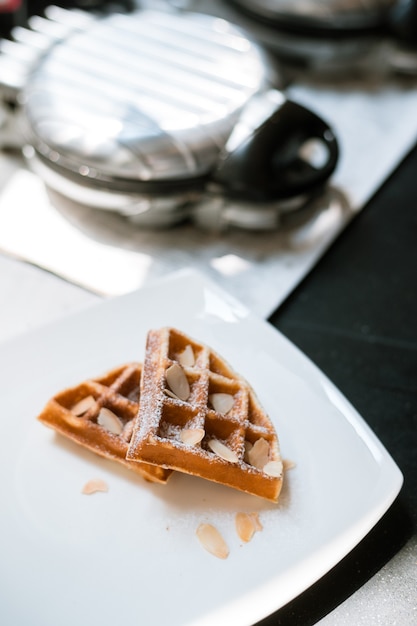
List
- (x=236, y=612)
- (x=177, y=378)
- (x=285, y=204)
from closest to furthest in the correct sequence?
(x=236, y=612)
(x=177, y=378)
(x=285, y=204)

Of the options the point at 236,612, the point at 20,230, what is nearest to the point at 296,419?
the point at 236,612

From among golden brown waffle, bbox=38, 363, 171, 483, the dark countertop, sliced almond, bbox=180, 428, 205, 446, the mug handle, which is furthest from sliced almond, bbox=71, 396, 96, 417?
the mug handle

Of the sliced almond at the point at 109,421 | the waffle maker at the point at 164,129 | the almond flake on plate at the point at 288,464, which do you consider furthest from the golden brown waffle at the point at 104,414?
the waffle maker at the point at 164,129

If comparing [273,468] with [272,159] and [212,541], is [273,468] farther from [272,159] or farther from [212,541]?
[272,159]

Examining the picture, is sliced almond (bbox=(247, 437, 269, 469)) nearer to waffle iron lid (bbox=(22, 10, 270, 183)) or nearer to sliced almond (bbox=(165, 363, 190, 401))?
sliced almond (bbox=(165, 363, 190, 401))

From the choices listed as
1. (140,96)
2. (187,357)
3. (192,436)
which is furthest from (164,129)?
(192,436)

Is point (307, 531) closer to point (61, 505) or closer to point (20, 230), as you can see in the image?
point (61, 505)
